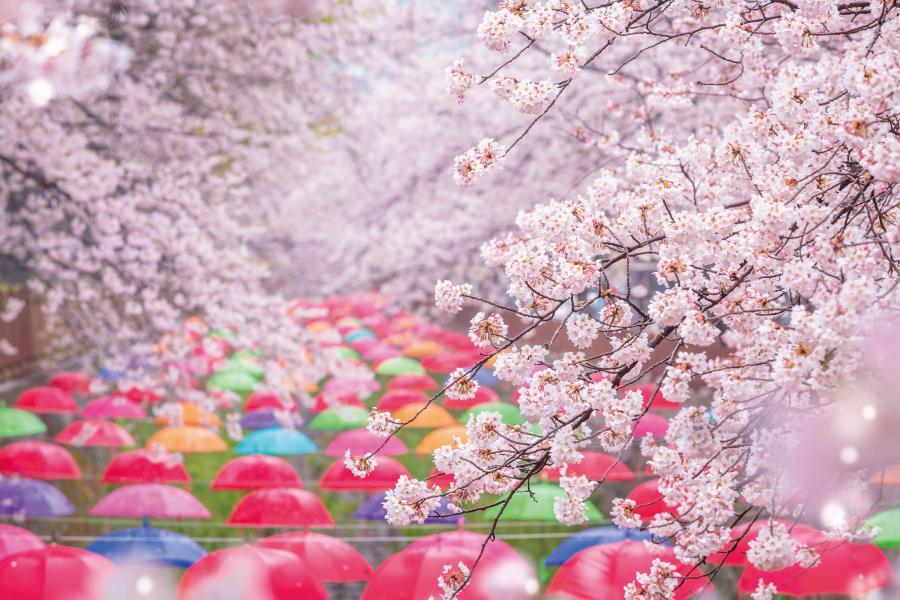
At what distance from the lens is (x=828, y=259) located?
3.16 meters

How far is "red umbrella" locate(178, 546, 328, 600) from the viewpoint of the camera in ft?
19.2

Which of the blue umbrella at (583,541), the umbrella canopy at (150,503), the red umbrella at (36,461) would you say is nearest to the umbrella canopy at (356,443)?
the umbrella canopy at (150,503)

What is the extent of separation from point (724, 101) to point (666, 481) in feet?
15.9

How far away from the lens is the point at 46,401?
12477 millimetres

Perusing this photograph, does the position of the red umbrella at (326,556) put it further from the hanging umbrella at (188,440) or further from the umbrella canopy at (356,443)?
the hanging umbrella at (188,440)

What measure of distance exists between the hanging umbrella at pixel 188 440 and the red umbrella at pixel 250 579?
4997 millimetres

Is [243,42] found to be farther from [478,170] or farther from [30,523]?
[478,170]

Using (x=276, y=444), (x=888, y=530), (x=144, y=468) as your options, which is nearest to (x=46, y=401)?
(x=276, y=444)

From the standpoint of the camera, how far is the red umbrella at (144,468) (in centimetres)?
918

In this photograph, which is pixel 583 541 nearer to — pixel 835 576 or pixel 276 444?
pixel 835 576

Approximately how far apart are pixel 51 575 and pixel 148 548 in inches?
54.6

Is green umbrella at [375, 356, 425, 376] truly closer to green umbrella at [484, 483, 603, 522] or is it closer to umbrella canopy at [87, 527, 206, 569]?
green umbrella at [484, 483, 603, 522]

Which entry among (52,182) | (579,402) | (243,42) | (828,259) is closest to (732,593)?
(579,402)

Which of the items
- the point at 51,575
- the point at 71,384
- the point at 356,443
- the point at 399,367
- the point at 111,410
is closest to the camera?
the point at 51,575
